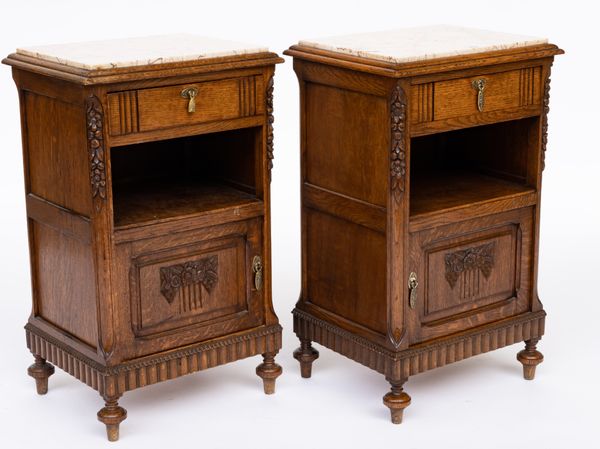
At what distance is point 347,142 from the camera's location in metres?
4.16

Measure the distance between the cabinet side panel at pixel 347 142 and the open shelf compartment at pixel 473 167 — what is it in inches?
6.5

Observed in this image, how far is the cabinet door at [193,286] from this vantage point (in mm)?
4039

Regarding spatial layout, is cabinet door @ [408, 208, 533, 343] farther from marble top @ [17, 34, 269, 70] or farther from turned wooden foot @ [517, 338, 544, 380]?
marble top @ [17, 34, 269, 70]

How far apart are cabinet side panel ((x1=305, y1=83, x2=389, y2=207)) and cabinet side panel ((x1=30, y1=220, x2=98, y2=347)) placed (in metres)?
0.75

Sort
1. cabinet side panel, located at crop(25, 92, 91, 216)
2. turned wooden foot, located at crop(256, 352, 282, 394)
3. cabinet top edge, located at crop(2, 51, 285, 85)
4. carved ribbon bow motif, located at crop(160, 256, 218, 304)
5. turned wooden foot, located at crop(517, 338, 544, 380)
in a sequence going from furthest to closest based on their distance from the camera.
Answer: turned wooden foot, located at crop(517, 338, 544, 380) < turned wooden foot, located at crop(256, 352, 282, 394) < carved ribbon bow motif, located at crop(160, 256, 218, 304) < cabinet side panel, located at crop(25, 92, 91, 216) < cabinet top edge, located at crop(2, 51, 285, 85)

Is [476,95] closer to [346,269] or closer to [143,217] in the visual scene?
[346,269]

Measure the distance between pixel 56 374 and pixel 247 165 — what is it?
901mm

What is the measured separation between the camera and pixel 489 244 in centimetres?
432

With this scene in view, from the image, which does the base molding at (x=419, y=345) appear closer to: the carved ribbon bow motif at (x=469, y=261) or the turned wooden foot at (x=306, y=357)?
the turned wooden foot at (x=306, y=357)

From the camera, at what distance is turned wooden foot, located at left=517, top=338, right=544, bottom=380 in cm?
447

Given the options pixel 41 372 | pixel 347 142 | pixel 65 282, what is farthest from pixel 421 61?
pixel 41 372

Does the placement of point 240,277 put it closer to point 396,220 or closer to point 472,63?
point 396,220

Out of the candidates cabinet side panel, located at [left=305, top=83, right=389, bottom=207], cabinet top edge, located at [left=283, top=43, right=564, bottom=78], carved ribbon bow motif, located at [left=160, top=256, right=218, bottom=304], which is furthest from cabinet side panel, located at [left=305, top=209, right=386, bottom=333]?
cabinet top edge, located at [left=283, top=43, right=564, bottom=78]

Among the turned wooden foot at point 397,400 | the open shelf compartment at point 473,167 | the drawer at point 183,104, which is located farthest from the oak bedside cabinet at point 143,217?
the open shelf compartment at point 473,167
